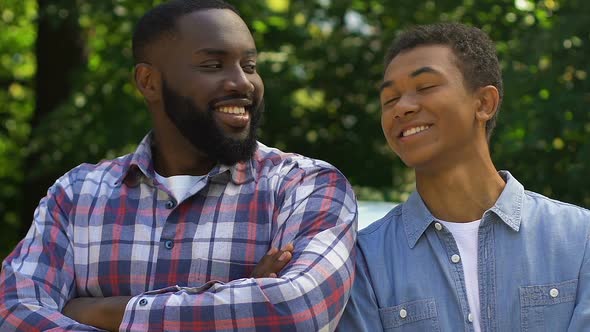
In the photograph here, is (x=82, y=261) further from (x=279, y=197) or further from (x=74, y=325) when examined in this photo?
(x=279, y=197)

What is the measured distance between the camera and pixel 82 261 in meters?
2.96

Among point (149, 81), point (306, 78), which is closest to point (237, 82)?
point (149, 81)

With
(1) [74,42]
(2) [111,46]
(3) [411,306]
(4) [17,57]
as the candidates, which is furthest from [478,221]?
(4) [17,57]

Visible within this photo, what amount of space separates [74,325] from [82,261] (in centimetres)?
29

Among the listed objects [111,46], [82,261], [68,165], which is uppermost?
[111,46]

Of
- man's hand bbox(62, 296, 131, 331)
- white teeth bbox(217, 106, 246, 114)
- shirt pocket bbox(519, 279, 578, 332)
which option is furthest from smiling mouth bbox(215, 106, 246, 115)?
shirt pocket bbox(519, 279, 578, 332)

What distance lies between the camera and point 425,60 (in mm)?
2883

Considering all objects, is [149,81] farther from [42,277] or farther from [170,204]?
[42,277]

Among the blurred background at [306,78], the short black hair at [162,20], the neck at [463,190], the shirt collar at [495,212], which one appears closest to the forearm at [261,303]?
the shirt collar at [495,212]

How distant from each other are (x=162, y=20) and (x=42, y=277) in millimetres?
962

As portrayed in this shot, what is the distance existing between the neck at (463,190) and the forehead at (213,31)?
0.75 m

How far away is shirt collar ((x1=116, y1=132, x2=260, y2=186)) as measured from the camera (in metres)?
2.96

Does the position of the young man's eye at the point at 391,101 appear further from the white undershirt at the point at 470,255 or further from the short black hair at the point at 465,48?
the white undershirt at the point at 470,255

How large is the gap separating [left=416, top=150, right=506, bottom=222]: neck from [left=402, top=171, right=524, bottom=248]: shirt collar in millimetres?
35
